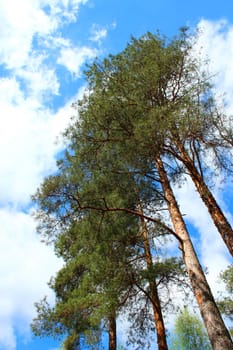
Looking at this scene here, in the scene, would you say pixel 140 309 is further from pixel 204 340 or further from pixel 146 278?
pixel 204 340

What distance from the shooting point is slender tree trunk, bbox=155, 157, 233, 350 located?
4871mm

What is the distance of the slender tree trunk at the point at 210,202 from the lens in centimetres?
625

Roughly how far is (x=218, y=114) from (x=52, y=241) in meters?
4.69

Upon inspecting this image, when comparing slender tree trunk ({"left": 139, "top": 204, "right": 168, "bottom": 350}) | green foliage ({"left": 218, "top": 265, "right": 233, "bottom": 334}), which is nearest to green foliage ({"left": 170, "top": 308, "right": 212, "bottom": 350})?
green foliage ({"left": 218, "top": 265, "right": 233, "bottom": 334})

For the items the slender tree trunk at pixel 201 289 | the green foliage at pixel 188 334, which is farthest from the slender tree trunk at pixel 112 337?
the green foliage at pixel 188 334

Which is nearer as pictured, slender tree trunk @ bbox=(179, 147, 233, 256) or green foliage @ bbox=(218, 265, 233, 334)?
slender tree trunk @ bbox=(179, 147, 233, 256)

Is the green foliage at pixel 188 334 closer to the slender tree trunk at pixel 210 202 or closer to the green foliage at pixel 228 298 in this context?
the green foliage at pixel 228 298

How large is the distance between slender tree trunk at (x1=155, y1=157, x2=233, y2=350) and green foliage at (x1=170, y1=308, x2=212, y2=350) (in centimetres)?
1394

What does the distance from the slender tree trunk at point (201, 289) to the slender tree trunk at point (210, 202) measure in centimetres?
61

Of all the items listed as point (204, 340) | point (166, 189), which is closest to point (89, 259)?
point (166, 189)

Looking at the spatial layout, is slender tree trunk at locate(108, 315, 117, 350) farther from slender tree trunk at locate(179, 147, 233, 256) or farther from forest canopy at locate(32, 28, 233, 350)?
slender tree trunk at locate(179, 147, 233, 256)

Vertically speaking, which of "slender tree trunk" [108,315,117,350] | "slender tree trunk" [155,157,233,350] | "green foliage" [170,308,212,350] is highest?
"green foliage" [170,308,212,350]

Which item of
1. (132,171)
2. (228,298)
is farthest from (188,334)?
(132,171)

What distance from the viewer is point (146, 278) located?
802cm
